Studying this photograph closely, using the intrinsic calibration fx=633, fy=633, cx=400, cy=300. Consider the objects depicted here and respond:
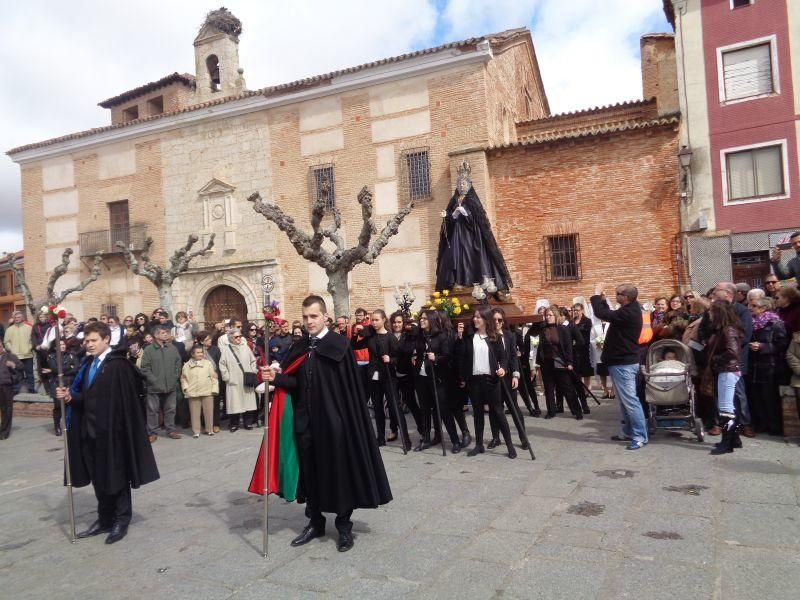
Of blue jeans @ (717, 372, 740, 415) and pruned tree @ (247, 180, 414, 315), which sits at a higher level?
pruned tree @ (247, 180, 414, 315)

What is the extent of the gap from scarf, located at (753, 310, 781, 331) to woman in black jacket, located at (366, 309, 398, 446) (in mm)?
4372

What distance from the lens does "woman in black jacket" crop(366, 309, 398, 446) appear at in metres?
8.20

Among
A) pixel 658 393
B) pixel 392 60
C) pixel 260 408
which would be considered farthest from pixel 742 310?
pixel 392 60

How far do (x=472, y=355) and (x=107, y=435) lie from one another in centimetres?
406

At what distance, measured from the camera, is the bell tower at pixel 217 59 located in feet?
83.1

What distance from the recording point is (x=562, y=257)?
17.3m

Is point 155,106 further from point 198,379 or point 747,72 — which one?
point 747,72

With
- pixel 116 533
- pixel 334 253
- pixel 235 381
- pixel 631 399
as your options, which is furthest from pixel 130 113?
pixel 631 399

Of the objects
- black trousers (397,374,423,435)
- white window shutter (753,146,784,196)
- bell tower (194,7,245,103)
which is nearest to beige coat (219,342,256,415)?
black trousers (397,374,423,435)

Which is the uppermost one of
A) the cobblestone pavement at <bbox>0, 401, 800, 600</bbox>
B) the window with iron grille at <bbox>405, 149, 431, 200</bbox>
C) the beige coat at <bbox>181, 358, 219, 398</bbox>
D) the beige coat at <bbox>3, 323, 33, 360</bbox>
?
the window with iron grille at <bbox>405, 149, 431, 200</bbox>

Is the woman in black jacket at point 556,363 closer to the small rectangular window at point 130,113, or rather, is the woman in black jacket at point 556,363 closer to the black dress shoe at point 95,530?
the black dress shoe at point 95,530

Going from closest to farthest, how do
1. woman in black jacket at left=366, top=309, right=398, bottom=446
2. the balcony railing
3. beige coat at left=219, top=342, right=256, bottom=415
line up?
woman in black jacket at left=366, top=309, right=398, bottom=446 < beige coat at left=219, top=342, right=256, bottom=415 < the balcony railing

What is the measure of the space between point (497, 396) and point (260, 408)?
5181 mm

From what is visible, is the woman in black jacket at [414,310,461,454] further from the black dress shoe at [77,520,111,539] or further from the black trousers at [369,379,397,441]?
the black dress shoe at [77,520,111,539]
